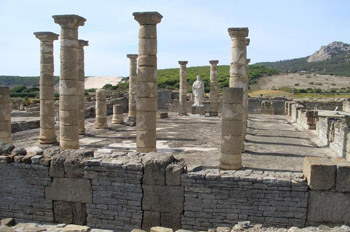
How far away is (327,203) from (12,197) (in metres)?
6.97

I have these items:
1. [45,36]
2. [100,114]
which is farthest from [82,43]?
[45,36]

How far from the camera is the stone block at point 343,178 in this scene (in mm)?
7055

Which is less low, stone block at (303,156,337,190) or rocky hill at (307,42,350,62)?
rocky hill at (307,42,350,62)

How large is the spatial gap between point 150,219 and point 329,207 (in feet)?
12.0

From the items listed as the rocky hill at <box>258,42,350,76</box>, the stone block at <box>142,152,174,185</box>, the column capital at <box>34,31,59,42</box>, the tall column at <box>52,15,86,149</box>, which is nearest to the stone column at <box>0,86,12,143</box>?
the tall column at <box>52,15,86,149</box>

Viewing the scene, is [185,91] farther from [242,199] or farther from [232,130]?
[242,199]

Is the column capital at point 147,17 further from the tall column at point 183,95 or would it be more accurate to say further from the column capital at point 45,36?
the tall column at point 183,95

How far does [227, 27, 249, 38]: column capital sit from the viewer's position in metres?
13.3

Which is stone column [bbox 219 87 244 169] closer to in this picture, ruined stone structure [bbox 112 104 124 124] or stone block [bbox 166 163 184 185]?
stone block [bbox 166 163 184 185]

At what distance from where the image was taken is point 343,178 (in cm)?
710

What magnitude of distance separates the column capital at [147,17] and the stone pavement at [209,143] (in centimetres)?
428

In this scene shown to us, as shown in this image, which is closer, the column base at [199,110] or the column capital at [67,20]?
the column capital at [67,20]

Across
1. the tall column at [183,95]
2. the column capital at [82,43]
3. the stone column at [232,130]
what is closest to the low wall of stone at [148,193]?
the stone column at [232,130]

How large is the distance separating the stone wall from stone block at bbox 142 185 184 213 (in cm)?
16
